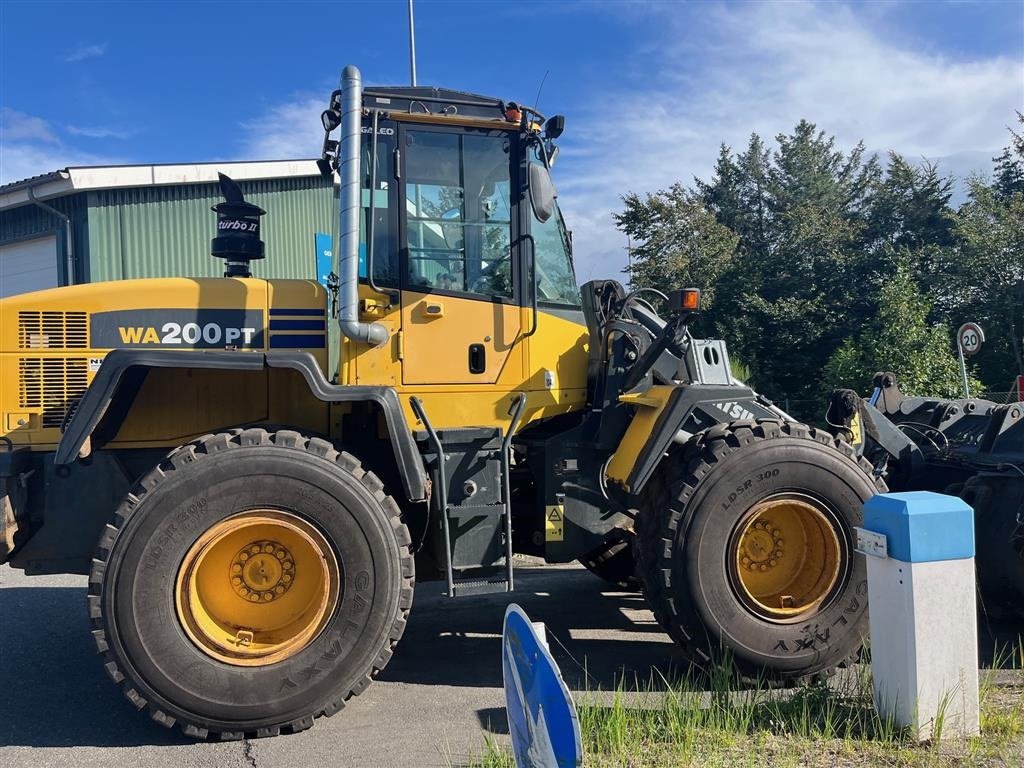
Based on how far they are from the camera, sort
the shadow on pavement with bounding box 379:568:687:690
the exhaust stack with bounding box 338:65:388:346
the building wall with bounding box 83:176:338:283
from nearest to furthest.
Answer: the exhaust stack with bounding box 338:65:388:346 → the shadow on pavement with bounding box 379:568:687:690 → the building wall with bounding box 83:176:338:283

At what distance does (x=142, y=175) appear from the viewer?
13609 mm

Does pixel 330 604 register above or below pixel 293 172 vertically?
below

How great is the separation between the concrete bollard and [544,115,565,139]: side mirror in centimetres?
272

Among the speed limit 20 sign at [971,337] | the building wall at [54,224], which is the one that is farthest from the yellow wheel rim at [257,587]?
the building wall at [54,224]

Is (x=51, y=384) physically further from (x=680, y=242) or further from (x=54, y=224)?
(x=680, y=242)

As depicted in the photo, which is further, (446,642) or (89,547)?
(446,642)

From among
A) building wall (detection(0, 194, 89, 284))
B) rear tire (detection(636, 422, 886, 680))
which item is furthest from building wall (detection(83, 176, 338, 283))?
rear tire (detection(636, 422, 886, 680))

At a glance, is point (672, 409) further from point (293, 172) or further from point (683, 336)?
point (293, 172)

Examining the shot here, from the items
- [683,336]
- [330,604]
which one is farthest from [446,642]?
[683,336]

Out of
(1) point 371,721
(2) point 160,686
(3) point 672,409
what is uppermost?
(3) point 672,409

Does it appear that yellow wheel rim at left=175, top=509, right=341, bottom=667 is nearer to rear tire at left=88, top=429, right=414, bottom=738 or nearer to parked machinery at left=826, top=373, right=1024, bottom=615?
rear tire at left=88, top=429, right=414, bottom=738

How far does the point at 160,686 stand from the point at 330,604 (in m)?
0.83

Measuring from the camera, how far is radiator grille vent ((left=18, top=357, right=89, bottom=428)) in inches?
171

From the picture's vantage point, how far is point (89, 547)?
4312mm
